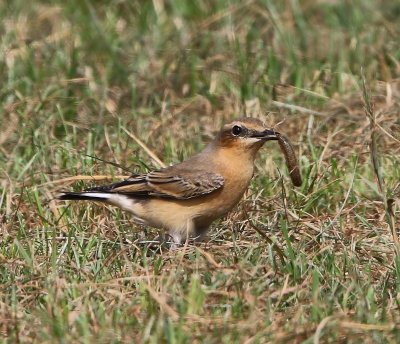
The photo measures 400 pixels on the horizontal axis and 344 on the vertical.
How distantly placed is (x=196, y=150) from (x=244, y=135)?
5.02 ft

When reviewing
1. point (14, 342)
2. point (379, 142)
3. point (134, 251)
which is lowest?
point (379, 142)

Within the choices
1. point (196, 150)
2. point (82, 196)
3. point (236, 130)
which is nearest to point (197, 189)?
point (236, 130)

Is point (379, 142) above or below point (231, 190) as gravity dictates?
below

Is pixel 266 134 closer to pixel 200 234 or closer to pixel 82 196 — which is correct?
pixel 200 234

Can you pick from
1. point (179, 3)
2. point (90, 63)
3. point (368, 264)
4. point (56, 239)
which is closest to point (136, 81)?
point (90, 63)

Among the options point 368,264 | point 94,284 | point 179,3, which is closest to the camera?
point 94,284

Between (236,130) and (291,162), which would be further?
(291,162)

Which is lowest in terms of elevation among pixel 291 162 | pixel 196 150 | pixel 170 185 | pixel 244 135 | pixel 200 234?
pixel 196 150

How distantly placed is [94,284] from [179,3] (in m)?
A: 5.81

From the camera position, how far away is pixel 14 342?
5.63m

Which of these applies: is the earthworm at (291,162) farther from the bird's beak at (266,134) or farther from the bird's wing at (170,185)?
the bird's wing at (170,185)

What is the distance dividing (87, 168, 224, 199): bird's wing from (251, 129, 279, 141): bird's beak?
13.4 inches

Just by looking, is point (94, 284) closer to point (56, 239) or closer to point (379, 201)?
point (56, 239)

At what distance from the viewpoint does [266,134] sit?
744 cm
